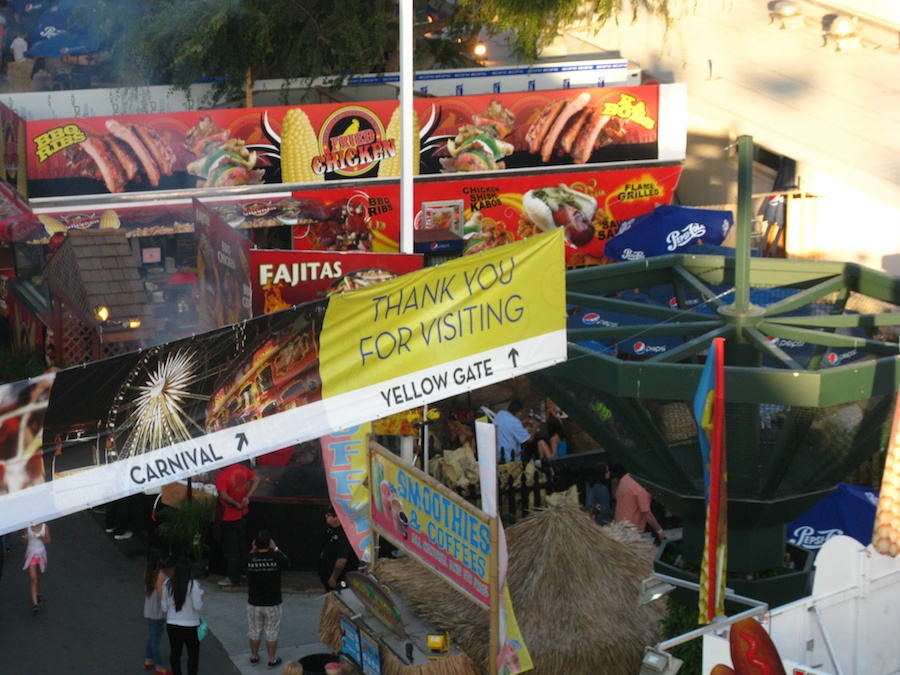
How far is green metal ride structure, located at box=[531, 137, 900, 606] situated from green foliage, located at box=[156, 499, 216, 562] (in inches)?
215

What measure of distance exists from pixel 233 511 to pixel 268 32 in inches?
373

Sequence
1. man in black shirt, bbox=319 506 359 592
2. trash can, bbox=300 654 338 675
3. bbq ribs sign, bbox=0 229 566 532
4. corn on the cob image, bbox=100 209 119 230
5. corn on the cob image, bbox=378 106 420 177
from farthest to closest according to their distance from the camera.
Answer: corn on the cob image, bbox=378 106 420 177
corn on the cob image, bbox=100 209 119 230
man in black shirt, bbox=319 506 359 592
trash can, bbox=300 654 338 675
bbq ribs sign, bbox=0 229 566 532

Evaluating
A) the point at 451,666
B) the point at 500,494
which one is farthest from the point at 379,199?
the point at 451,666

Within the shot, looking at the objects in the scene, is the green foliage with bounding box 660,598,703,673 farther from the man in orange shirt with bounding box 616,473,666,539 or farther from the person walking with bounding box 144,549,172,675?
the person walking with bounding box 144,549,172,675

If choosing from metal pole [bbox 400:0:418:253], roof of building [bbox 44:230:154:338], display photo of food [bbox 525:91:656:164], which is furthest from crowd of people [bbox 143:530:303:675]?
display photo of food [bbox 525:91:656:164]

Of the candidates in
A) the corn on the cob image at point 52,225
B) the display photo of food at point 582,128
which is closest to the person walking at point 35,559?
the corn on the cob image at point 52,225

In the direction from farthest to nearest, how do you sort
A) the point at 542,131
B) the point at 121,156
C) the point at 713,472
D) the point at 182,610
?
the point at 542,131, the point at 121,156, the point at 182,610, the point at 713,472

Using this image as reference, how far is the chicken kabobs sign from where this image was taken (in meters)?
8.77

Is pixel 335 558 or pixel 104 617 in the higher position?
pixel 335 558

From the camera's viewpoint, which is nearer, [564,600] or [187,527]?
[564,600]

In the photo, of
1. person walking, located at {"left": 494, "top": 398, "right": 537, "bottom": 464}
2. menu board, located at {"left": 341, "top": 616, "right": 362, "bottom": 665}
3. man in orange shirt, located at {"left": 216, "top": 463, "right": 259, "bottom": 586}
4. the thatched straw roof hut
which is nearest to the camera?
the thatched straw roof hut

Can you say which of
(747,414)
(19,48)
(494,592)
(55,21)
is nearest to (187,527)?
(494,592)

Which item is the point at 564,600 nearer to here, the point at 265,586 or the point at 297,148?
the point at 265,586

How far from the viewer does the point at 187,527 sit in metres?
13.2
